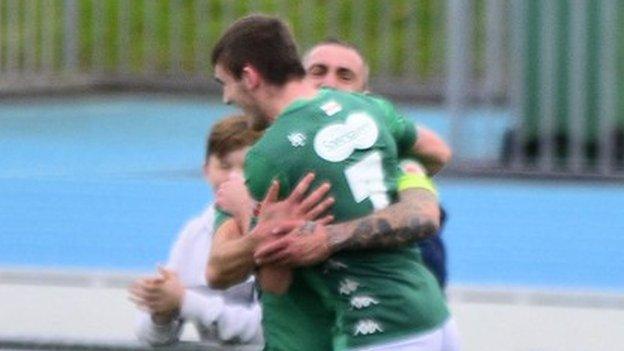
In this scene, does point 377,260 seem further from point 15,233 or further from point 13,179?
point 13,179

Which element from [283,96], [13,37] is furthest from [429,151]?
[13,37]

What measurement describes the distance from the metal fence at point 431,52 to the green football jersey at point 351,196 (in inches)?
244

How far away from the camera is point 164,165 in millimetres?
12570

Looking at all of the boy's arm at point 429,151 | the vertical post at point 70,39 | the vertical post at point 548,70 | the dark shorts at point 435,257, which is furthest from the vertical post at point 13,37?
the boy's arm at point 429,151

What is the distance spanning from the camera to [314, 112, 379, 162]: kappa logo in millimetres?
5023

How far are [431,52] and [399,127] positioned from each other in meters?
7.66

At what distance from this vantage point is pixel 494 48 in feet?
38.2

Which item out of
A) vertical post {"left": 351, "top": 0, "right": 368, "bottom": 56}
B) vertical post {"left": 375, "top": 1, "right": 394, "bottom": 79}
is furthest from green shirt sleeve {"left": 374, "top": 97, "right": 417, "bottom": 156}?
vertical post {"left": 351, "top": 0, "right": 368, "bottom": 56}

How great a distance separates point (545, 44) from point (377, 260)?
6343 millimetres

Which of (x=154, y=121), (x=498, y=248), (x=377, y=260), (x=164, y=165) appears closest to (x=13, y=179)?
(x=164, y=165)

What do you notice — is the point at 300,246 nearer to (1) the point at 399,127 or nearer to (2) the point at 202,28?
(1) the point at 399,127

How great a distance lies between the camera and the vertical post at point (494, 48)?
1155 centimetres

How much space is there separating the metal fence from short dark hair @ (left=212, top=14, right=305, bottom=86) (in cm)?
627

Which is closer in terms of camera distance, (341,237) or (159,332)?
(341,237)
